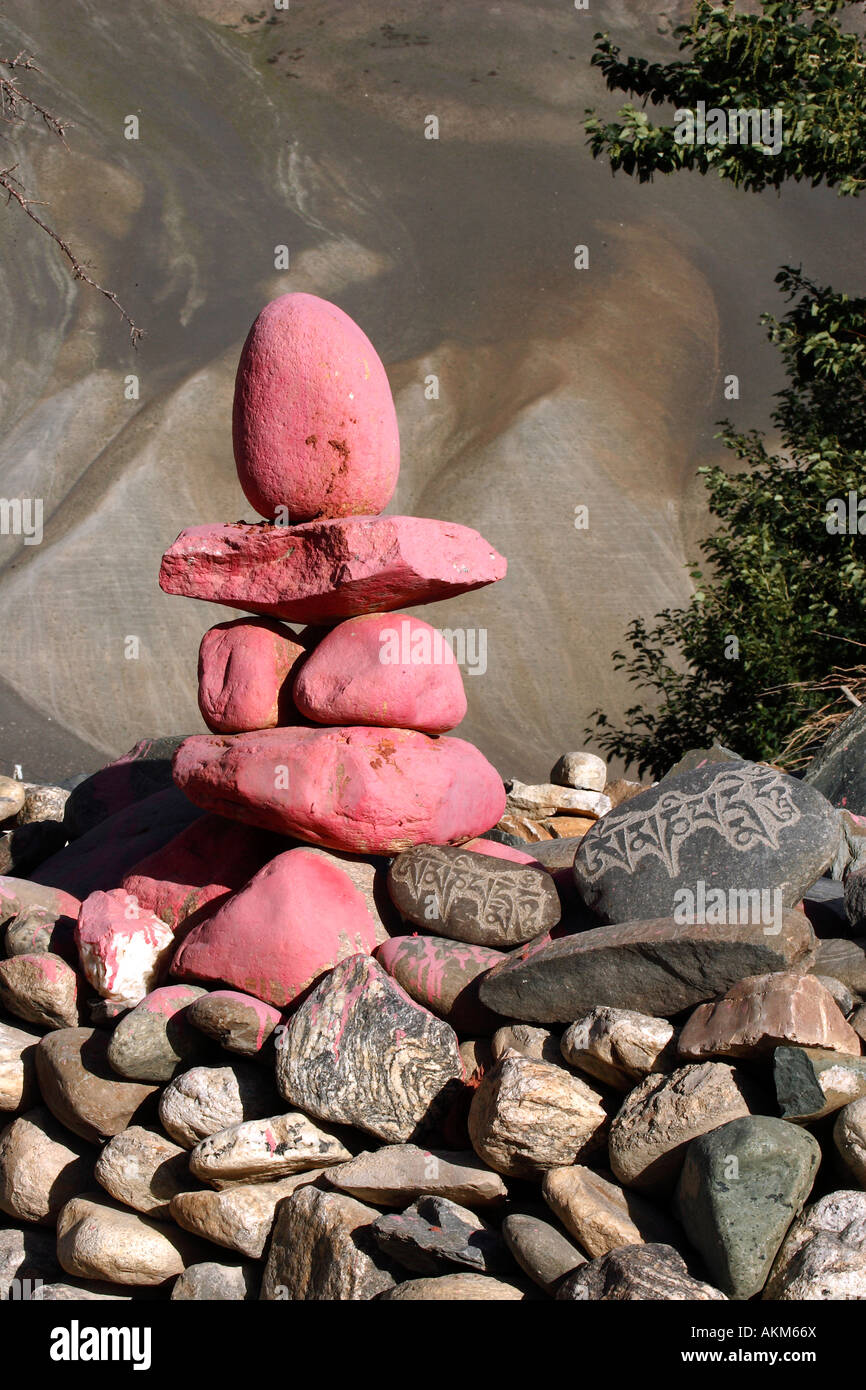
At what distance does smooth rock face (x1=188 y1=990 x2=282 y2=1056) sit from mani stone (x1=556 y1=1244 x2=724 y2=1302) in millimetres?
1299

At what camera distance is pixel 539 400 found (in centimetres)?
2184

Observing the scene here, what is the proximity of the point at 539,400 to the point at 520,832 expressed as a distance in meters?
15.9

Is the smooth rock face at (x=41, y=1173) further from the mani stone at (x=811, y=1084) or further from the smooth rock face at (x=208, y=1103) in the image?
the mani stone at (x=811, y=1084)

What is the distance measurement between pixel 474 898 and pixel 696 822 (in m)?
0.77

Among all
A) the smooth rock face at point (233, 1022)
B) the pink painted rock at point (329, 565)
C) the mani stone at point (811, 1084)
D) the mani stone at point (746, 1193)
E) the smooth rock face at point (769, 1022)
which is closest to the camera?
the mani stone at point (746, 1193)

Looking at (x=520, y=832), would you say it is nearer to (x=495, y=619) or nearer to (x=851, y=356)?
(x=851, y=356)

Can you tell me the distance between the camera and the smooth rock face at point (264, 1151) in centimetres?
379

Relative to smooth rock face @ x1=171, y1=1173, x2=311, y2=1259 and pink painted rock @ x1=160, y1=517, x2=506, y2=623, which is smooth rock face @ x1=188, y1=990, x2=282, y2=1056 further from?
pink painted rock @ x1=160, y1=517, x2=506, y2=623

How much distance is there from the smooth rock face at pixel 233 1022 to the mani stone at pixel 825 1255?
1.68 m

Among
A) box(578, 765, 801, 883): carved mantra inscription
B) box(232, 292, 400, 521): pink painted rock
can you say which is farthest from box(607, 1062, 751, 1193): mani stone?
box(232, 292, 400, 521): pink painted rock

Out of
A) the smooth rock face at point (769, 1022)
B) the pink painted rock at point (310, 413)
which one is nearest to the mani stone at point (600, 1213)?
the smooth rock face at point (769, 1022)

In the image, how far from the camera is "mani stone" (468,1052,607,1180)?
3619 millimetres

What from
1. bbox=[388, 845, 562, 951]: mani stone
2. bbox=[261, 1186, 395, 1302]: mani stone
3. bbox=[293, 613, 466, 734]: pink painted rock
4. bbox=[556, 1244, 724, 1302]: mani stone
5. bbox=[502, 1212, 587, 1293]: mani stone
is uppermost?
bbox=[293, 613, 466, 734]: pink painted rock
